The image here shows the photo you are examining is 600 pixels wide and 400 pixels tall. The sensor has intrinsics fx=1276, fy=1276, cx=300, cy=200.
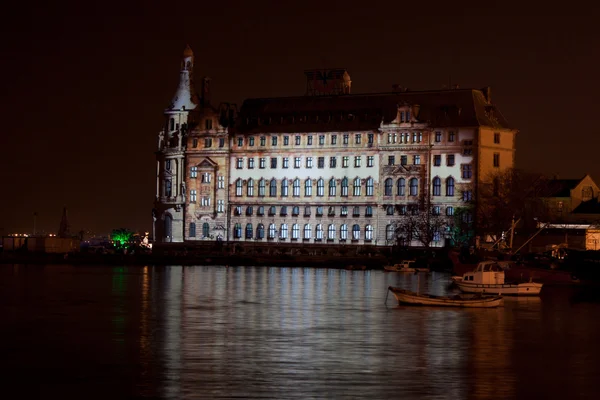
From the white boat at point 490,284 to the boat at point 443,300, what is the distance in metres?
8.52

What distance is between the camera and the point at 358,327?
58.7 meters

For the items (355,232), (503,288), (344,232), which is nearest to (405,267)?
(355,232)

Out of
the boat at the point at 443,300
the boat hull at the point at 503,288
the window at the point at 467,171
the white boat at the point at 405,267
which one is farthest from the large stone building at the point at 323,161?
the boat at the point at 443,300

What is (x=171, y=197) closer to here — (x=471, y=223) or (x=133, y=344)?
(x=471, y=223)

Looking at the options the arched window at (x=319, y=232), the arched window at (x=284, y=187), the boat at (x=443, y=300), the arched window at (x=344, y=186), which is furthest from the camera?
the arched window at (x=284, y=187)

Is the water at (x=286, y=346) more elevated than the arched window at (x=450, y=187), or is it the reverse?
the arched window at (x=450, y=187)

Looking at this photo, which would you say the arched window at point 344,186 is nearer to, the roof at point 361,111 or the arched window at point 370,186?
the arched window at point 370,186

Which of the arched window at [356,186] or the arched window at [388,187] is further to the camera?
the arched window at [356,186]

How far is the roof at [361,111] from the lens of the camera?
14012cm

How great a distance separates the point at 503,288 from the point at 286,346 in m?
34.1

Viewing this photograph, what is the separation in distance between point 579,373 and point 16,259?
344 ft

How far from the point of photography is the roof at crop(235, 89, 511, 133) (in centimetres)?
14012

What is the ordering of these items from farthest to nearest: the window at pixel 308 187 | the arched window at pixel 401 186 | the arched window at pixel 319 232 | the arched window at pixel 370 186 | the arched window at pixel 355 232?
1. the window at pixel 308 187
2. the arched window at pixel 319 232
3. the arched window at pixel 355 232
4. the arched window at pixel 370 186
5. the arched window at pixel 401 186

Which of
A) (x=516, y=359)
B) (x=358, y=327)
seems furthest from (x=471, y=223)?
(x=516, y=359)
